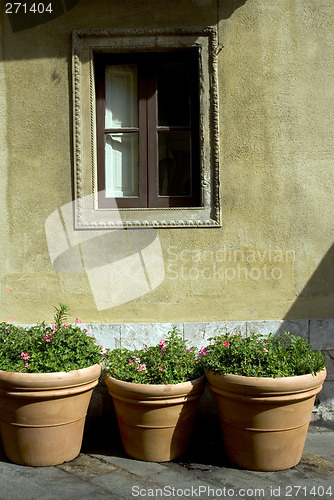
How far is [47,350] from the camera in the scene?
374cm

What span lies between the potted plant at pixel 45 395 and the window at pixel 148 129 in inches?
58.1

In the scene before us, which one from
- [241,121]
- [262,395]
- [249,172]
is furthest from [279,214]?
[262,395]

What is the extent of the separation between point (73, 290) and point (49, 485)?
1668 millimetres

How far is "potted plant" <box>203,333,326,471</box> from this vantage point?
3420 millimetres

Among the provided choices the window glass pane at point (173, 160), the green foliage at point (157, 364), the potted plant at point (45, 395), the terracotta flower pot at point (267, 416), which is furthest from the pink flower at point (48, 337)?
the window glass pane at point (173, 160)

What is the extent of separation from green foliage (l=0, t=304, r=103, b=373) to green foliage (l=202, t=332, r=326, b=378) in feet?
3.10

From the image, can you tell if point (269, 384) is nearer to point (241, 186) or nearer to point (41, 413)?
point (41, 413)

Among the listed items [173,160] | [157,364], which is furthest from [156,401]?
[173,160]

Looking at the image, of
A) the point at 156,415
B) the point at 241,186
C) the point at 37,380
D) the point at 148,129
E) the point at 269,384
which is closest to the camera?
the point at 269,384

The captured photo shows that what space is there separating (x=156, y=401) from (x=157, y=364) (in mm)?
297

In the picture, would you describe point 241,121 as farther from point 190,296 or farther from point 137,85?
point 190,296

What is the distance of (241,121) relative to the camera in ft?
14.6

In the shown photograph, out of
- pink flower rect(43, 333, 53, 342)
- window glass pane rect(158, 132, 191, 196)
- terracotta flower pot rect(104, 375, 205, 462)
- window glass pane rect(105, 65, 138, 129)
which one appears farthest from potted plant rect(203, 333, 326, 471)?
window glass pane rect(105, 65, 138, 129)

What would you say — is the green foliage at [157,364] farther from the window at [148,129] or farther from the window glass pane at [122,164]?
the window glass pane at [122,164]
